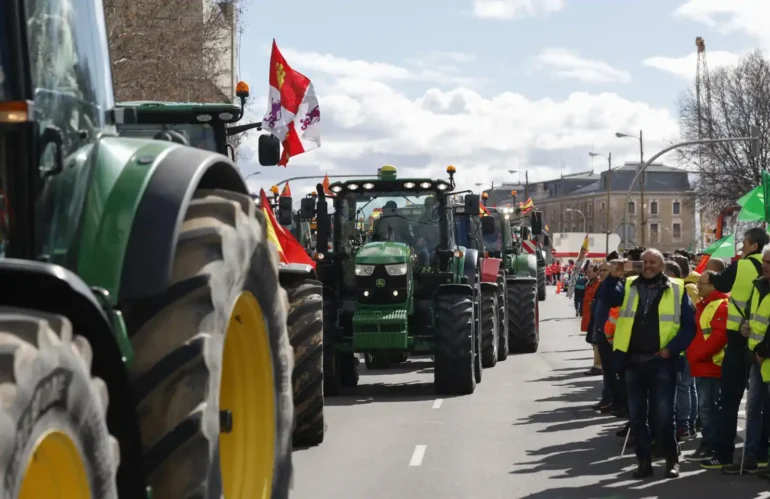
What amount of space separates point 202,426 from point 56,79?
1233 mm

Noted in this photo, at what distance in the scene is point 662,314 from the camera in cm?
1116

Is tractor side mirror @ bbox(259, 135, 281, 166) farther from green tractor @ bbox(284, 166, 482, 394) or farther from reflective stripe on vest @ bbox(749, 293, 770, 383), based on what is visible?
green tractor @ bbox(284, 166, 482, 394)

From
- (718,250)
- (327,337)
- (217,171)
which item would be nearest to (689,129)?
(718,250)

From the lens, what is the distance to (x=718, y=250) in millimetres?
22531

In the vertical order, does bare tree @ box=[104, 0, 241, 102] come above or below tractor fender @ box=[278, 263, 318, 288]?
above

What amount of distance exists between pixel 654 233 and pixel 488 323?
443ft

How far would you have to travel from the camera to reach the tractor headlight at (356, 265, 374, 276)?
18.0 m

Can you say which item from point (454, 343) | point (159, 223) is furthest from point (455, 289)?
point (159, 223)

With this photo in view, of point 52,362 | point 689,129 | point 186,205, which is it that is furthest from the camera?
point 689,129

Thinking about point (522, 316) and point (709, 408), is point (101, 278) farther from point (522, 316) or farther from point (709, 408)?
point (522, 316)

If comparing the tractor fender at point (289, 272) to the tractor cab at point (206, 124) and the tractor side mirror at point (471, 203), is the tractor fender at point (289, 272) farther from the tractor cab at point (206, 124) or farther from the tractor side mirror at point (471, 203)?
the tractor side mirror at point (471, 203)

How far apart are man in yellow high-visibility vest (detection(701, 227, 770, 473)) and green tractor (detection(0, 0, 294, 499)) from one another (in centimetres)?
690

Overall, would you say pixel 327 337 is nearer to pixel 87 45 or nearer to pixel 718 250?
pixel 718 250

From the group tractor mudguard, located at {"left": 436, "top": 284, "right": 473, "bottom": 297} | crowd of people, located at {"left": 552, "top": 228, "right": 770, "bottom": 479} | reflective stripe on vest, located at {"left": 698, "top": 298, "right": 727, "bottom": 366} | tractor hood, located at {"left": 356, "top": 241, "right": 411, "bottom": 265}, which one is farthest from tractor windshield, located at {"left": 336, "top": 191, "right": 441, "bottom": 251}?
crowd of people, located at {"left": 552, "top": 228, "right": 770, "bottom": 479}
